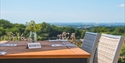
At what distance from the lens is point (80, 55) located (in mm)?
1752

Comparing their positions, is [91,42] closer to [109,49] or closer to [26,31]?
[109,49]

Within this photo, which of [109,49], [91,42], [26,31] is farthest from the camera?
[26,31]

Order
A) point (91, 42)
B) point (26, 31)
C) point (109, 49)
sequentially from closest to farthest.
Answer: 1. point (109, 49)
2. point (91, 42)
3. point (26, 31)

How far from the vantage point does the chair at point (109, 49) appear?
68.4 inches

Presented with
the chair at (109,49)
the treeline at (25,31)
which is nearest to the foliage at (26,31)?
the treeline at (25,31)

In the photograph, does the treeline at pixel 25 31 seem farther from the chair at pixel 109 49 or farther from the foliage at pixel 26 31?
the chair at pixel 109 49

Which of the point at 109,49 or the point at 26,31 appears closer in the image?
the point at 109,49

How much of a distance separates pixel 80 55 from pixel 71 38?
2.58m

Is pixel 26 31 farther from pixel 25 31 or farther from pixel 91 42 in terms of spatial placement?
pixel 91 42

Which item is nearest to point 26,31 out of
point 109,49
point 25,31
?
point 25,31

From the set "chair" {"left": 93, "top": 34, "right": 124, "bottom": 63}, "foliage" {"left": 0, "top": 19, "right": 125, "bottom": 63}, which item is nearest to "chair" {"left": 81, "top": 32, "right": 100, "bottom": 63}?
"chair" {"left": 93, "top": 34, "right": 124, "bottom": 63}

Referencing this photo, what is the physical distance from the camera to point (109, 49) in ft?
6.24
